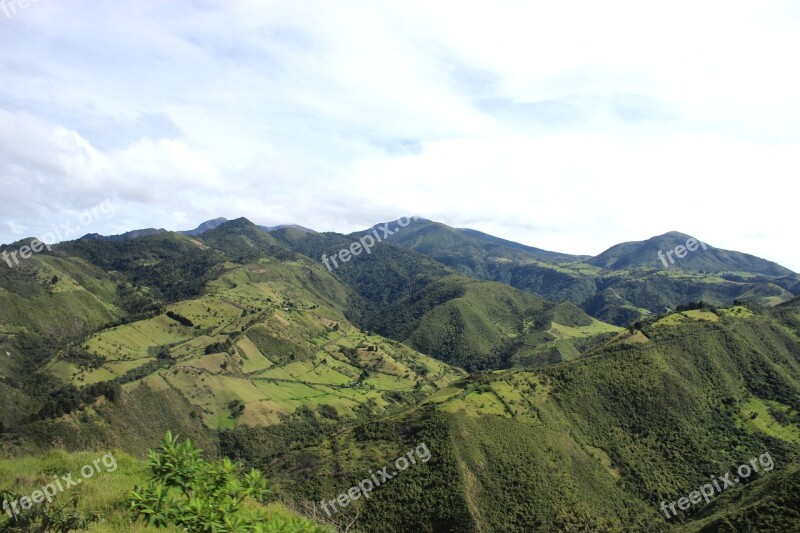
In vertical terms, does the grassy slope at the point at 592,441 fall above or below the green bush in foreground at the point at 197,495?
below

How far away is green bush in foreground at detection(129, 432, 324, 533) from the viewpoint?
889 centimetres

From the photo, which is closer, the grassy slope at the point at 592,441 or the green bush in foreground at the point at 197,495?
the green bush in foreground at the point at 197,495

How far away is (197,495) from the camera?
32.5 ft

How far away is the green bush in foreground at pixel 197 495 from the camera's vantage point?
8.89m

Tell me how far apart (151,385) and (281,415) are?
156 feet

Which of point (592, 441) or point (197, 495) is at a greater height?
point (197, 495)

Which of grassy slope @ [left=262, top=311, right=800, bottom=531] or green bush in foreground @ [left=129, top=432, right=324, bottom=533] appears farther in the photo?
grassy slope @ [left=262, top=311, right=800, bottom=531]

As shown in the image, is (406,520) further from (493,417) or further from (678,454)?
(678,454)

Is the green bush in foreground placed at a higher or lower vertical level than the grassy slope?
higher

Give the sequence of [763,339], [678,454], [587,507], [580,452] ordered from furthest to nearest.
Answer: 1. [763,339]
2. [678,454]
3. [580,452]
4. [587,507]

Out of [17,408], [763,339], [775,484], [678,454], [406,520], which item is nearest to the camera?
[775,484]

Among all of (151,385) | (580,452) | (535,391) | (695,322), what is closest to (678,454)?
(580,452)

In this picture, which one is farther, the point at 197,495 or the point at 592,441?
the point at 592,441

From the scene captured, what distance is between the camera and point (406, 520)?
8769 cm
